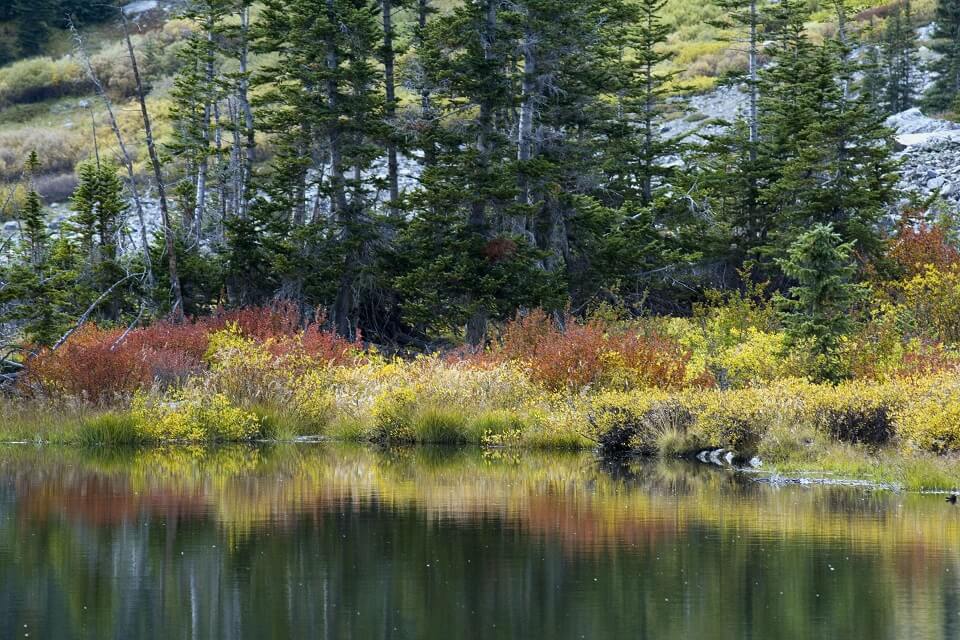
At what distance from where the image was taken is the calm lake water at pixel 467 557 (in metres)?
10.3

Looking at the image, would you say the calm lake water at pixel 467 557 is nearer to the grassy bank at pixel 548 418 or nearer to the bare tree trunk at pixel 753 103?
the grassy bank at pixel 548 418

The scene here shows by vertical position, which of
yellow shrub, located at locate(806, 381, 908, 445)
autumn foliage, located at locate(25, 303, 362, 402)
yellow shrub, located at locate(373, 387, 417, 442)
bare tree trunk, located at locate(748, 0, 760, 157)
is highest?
bare tree trunk, located at locate(748, 0, 760, 157)

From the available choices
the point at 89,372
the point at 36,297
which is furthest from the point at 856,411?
the point at 36,297

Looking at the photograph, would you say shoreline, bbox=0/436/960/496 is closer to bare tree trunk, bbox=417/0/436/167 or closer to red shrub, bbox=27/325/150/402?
red shrub, bbox=27/325/150/402

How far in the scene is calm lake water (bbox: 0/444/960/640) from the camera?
33.9 ft

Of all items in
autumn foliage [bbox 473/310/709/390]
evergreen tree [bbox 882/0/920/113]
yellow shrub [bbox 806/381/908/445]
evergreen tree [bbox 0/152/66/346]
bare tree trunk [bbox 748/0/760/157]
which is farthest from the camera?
evergreen tree [bbox 882/0/920/113]

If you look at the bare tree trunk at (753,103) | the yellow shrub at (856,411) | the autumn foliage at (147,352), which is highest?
the bare tree trunk at (753,103)

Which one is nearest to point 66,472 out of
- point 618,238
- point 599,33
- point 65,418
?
point 65,418

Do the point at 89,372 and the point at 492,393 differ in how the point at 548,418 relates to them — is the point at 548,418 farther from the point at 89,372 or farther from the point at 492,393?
the point at 89,372

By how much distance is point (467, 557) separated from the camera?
1317cm

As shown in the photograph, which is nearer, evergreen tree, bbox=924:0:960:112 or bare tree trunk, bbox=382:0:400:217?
bare tree trunk, bbox=382:0:400:217

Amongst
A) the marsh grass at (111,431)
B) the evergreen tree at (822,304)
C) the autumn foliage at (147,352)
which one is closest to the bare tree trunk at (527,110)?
the autumn foliage at (147,352)

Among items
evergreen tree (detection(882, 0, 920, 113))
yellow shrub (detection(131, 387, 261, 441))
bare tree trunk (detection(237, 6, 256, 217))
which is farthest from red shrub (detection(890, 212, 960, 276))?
evergreen tree (detection(882, 0, 920, 113))

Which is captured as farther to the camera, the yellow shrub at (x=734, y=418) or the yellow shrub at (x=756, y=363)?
the yellow shrub at (x=756, y=363)
